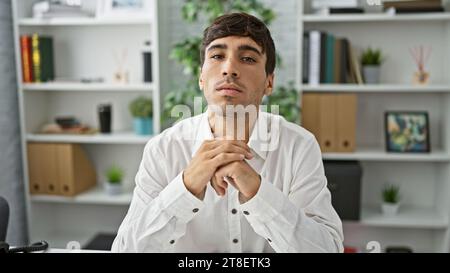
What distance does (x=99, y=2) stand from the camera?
2029mm

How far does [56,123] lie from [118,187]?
58cm

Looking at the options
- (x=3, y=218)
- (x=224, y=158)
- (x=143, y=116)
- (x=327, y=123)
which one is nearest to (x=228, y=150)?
(x=224, y=158)

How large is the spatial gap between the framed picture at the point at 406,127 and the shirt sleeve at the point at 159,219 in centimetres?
146

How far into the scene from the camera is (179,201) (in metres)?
0.67

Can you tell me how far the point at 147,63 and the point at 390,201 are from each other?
114 cm

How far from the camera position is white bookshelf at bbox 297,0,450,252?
6.54 feet

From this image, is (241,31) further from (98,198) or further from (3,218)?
(98,198)

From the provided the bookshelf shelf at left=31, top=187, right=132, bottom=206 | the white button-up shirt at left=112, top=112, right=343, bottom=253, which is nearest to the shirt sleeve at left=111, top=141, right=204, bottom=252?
the white button-up shirt at left=112, top=112, right=343, bottom=253

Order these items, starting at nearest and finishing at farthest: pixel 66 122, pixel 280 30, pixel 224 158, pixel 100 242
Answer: pixel 224 158 < pixel 100 242 < pixel 280 30 < pixel 66 122

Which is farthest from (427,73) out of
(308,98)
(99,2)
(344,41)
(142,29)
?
(99,2)

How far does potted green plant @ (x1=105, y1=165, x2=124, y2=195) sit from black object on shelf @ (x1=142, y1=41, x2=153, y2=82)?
43 centimetres

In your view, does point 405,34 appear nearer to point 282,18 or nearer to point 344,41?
point 344,41

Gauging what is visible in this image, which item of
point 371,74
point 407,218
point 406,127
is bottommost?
point 407,218

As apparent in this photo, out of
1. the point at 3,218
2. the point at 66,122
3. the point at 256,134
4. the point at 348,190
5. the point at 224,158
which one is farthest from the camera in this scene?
the point at 66,122
